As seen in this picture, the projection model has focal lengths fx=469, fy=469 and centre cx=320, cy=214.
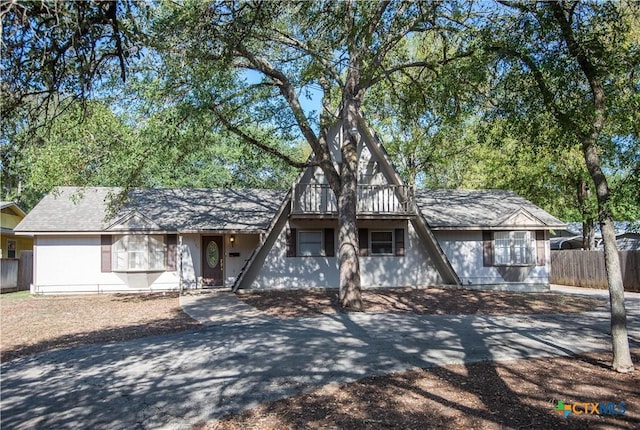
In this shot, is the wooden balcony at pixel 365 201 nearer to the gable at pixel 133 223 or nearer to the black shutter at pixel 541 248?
the black shutter at pixel 541 248

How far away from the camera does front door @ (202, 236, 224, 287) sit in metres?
18.7

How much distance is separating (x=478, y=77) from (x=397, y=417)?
20.4 feet

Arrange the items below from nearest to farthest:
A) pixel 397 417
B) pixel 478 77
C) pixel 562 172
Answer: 1. pixel 397 417
2. pixel 478 77
3. pixel 562 172

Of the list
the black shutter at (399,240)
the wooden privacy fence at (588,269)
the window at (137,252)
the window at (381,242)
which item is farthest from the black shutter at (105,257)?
the wooden privacy fence at (588,269)

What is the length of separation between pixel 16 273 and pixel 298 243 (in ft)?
42.5

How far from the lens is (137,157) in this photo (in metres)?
12.3

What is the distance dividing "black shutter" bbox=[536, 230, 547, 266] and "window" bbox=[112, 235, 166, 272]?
1485 cm

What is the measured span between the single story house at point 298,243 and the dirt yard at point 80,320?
1.88 metres

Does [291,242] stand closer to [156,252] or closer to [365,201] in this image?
[365,201]

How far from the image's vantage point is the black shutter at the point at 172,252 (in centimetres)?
1844

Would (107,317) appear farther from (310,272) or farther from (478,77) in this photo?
(478,77)

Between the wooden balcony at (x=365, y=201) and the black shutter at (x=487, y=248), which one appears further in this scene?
the black shutter at (x=487, y=248)

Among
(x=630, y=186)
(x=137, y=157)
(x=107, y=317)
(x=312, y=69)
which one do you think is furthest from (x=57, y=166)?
(x=630, y=186)

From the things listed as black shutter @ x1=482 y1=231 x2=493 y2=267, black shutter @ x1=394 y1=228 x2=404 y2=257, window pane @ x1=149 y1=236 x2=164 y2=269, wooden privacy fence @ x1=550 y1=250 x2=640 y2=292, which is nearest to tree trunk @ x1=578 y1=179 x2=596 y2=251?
wooden privacy fence @ x1=550 y1=250 x2=640 y2=292
